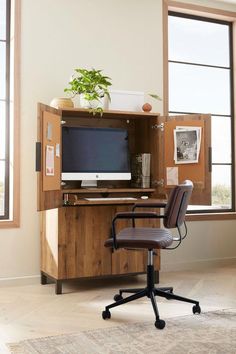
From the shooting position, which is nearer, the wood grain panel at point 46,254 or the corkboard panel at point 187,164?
the wood grain panel at point 46,254

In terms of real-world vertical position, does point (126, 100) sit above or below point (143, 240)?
above

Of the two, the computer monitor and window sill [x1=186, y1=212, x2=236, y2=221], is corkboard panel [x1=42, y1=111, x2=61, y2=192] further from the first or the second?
window sill [x1=186, y1=212, x2=236, y2=221]

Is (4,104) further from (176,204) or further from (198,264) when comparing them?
(198,264)

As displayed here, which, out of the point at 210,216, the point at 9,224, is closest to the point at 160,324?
the point at 9,224

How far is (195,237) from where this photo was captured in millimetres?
5055

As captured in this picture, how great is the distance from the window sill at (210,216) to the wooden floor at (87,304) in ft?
1.99

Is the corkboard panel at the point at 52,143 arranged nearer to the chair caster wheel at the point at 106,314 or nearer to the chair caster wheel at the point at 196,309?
the chair caster wheel at the point at 106,314

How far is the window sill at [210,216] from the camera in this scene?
5.02 meters

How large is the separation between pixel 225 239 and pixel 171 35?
2.30 m

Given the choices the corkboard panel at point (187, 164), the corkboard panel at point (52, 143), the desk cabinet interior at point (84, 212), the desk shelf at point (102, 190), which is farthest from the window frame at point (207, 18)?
the corkboard panel at point (52, 143)

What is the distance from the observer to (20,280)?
4258mm

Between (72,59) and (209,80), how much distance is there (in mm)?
1677

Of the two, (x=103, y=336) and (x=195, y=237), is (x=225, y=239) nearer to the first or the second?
(x=195, y=237)

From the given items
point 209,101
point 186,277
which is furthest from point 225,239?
point 209,101
